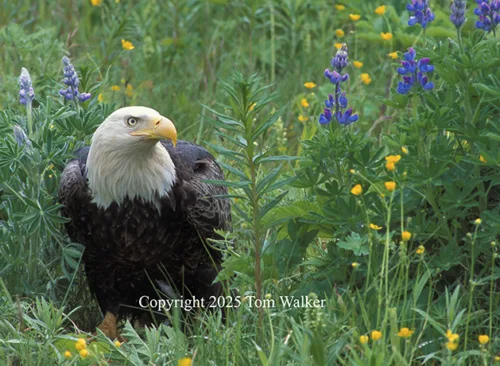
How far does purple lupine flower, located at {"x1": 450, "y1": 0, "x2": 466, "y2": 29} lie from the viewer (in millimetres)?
3918

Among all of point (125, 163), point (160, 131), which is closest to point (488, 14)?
point (160, 131)

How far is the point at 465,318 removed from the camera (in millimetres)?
3688

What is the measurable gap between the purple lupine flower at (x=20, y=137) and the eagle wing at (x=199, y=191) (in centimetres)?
70

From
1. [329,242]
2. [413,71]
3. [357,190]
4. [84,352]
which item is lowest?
[84,352]

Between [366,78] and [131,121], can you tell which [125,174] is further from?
[366,78]

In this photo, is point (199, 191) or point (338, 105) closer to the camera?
point (338, 105)

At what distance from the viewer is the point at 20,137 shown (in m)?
4.17

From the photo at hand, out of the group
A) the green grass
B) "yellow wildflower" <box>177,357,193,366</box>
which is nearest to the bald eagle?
the green grass

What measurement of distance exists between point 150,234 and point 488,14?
5.59 feet

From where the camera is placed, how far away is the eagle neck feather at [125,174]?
437cm

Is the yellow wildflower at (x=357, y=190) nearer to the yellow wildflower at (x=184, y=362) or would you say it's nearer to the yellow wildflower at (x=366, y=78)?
the yellow wildflower at (x=184, y=362)

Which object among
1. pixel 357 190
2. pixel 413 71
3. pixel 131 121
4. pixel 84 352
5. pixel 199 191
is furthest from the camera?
pixel 199 191

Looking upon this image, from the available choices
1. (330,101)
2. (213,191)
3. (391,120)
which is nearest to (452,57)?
(330,101)

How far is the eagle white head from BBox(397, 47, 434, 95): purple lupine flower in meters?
1.06
